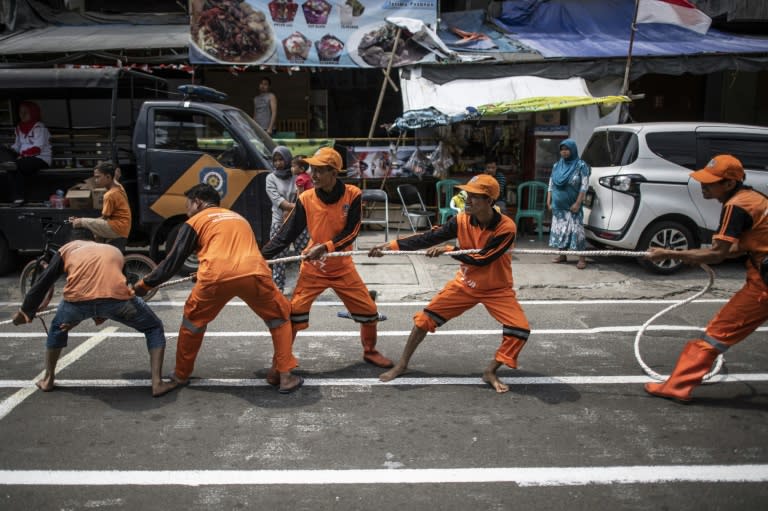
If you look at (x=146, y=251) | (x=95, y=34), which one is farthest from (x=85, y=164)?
(x=95, y=34)

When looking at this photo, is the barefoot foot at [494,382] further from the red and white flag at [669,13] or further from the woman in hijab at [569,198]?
the red and white flag at [669,13]

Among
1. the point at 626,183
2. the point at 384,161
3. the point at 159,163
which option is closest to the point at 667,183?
the point at 626,183

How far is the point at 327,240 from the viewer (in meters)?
5.45

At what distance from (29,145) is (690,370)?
826 centimetres

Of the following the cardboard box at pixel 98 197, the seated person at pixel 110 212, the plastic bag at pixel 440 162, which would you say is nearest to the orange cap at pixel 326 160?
the seated person at pixel 110 212

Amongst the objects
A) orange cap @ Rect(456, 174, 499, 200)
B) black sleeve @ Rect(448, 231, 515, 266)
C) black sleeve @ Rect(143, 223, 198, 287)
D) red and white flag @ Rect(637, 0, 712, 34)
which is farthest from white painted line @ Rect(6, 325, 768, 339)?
red and white flag @ Rect(637, 0, 712, 34)

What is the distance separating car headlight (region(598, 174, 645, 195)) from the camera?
884 cm

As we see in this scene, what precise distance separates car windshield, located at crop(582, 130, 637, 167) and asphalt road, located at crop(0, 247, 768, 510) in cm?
324

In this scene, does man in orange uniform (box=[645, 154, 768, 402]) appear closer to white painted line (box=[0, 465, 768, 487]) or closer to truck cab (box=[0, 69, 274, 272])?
white painted line (box=[0, 465, 768, 487])

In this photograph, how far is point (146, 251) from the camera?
9.77 m

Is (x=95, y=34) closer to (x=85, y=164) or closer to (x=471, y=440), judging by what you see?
(x=85, y=164)

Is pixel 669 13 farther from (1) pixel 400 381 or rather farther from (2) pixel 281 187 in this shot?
(1) pixel 400 381

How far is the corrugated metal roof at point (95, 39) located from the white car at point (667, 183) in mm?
7969

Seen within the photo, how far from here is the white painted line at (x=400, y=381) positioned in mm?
5219
